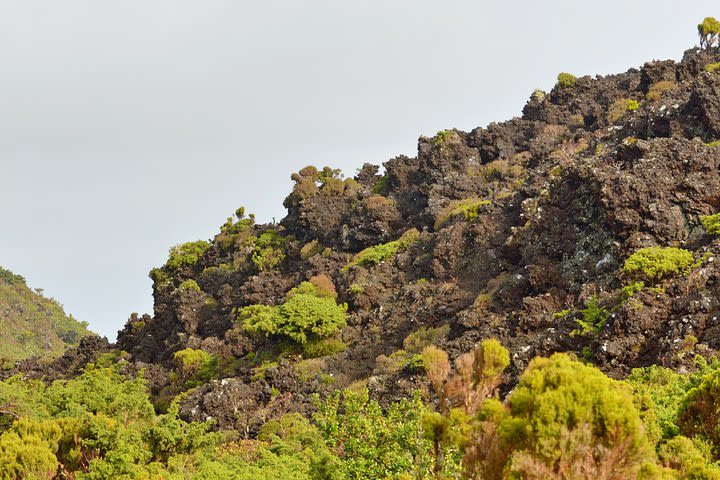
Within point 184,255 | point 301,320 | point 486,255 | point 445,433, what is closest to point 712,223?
point 486,255

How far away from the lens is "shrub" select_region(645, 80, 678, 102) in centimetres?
5233

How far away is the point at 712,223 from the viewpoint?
28.6 metres

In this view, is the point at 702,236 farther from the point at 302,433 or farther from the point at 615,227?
the point at 302,433

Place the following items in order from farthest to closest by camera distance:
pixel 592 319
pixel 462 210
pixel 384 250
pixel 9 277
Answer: pixel 9 277 → pixel 384 250 → pixel 462 210 → pixel 592 319

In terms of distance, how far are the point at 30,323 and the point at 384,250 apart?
95.7 m

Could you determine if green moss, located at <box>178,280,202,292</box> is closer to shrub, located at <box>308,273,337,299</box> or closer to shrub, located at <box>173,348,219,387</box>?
shrub, located at <box>173,348,219,387</box>

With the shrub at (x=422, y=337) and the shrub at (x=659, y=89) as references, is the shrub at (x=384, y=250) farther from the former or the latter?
the shrub at (x=659, y=89)

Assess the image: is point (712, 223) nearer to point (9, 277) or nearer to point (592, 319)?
point (592, 319)

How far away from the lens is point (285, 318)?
4434 cm

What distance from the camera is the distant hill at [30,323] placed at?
114 m

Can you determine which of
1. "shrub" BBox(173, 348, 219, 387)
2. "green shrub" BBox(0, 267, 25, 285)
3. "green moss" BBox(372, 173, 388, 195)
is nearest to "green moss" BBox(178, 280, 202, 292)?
"shrub" BBox(173, 348, 219, 387)

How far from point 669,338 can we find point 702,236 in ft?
24.1

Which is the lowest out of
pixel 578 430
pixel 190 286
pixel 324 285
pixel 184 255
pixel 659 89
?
pixel 578 430

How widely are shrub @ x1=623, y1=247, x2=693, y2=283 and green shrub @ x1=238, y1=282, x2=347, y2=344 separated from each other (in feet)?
68.3
